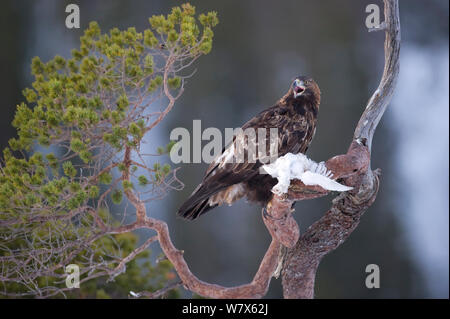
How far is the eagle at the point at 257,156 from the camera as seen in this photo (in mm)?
2754

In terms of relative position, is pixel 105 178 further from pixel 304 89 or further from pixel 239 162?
pixel 304 89

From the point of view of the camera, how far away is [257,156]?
2.79m

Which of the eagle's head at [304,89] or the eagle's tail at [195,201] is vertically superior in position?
the eagle's head at [304,89]

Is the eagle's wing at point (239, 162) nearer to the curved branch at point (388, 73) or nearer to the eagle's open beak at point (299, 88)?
the eagle's open beak at point (299, 88)

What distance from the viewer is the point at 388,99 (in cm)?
292

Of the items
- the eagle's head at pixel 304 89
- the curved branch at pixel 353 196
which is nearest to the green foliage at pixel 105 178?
the curved branch at pixel 353 196

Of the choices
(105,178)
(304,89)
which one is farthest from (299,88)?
(105,178)

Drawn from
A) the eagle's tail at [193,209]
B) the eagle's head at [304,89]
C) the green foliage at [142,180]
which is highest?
the eagle's head at [304,89]

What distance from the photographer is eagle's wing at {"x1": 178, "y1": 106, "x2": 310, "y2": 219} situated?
274 cm

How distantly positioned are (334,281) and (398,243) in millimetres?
685

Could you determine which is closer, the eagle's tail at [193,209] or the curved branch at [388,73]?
the eagle's tail at [193,209]

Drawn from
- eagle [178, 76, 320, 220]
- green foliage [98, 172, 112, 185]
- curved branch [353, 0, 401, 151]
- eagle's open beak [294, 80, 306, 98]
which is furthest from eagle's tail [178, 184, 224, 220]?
curved branch [353, 0, 401, 151]

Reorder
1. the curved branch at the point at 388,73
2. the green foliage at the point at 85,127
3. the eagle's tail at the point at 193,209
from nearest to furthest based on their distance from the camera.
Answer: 1. the green foliage at the point at 85,127
2. the eagle's tail at the point at 193,209
3. the curved branch at the point at 388,73

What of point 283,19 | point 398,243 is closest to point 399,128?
point 398,243
